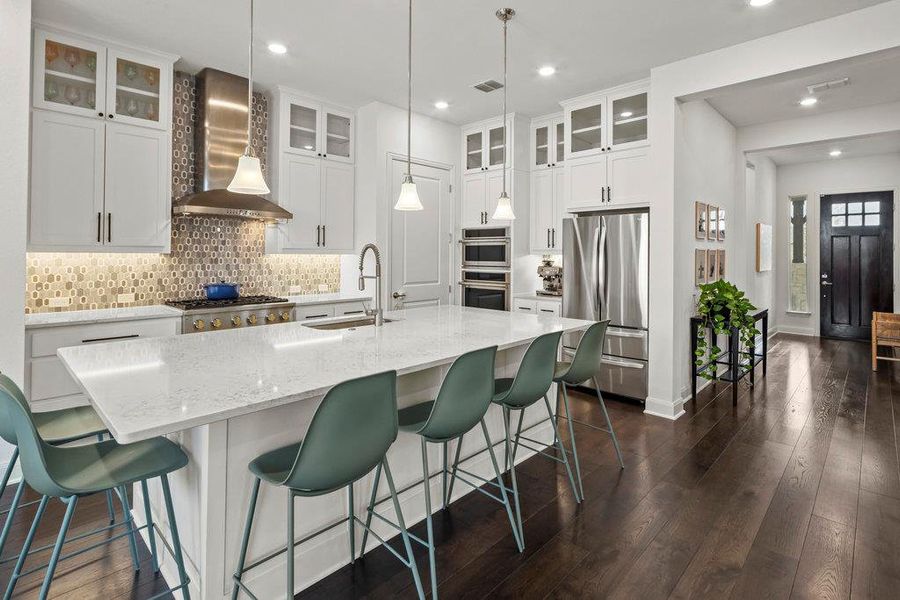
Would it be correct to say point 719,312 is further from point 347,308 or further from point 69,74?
point 69,74

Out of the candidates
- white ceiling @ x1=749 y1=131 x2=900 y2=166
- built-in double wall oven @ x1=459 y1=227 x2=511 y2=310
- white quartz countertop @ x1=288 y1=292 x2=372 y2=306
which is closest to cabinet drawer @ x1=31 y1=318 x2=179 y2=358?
white quartz countertop @ x1=288 y1=292 x2=372 y2=306

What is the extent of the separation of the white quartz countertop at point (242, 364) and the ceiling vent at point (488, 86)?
244 cm

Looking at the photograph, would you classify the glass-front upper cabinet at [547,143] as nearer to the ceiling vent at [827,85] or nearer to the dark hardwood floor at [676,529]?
the ceiling vent at [827,85]

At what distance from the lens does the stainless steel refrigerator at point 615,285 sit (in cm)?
420

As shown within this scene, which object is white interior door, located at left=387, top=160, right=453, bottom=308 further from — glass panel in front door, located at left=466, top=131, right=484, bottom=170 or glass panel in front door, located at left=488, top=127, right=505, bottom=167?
glass panel in front door, located at left=488, top=127, right=505, bottom=167

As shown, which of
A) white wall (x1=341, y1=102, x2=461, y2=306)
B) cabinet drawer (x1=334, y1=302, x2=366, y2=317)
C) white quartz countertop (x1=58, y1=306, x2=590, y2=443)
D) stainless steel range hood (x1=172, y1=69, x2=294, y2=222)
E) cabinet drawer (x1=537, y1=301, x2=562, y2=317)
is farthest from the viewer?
cabinet drawer (x1=537, y1=301, x2=562, y2=317)

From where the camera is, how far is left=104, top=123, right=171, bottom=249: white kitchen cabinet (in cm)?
355

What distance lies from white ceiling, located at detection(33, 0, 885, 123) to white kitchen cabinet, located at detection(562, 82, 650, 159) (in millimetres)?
191

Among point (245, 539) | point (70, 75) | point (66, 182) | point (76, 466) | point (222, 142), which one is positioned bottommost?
point (245, 539)

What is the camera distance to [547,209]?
5316 millimetres

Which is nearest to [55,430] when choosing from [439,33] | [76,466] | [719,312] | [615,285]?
[76,466]

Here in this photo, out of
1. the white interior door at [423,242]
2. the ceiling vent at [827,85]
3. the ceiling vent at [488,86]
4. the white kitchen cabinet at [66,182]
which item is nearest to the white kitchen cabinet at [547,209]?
the white interior door at [423,242]

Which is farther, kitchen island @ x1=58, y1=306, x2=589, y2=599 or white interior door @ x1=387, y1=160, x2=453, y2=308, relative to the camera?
white interior door @ x1=387, y1=160, x2=453, y2=308

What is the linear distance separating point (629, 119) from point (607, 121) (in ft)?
0.69
